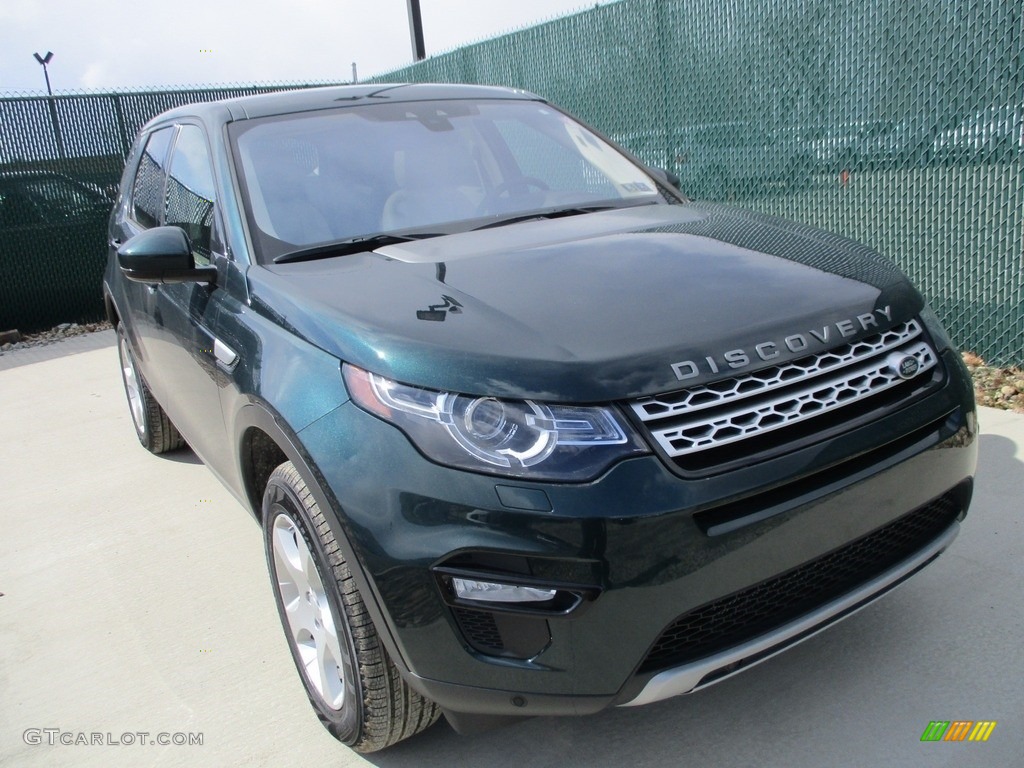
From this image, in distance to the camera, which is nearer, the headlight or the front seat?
the headlight

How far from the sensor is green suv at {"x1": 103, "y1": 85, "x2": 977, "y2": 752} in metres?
1.76

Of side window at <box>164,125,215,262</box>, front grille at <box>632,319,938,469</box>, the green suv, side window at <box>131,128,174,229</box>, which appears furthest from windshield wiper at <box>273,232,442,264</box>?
side window at <box>131,128,174,229</box>

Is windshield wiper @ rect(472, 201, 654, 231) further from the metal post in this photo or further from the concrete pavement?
the metal post

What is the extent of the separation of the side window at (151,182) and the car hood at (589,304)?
1559mm

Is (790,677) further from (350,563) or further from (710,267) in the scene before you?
(350,563)

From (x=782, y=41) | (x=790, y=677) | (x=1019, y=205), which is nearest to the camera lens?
(x=790, y=677)

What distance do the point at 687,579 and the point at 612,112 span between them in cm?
611

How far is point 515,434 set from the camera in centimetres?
182

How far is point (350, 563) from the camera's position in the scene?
75.7 inches

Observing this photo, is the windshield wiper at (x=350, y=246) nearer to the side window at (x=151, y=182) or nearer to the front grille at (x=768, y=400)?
the front grille at (x=768, y=400)

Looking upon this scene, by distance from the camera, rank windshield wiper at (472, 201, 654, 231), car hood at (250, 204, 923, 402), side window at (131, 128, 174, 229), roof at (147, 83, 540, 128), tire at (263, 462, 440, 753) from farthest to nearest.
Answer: side window at (131, 128, 174, 229), roof at (147, 83, 540, 128), windshield wiper at (472, 201, 654, 231), tire at (263, 462, 440, 753), car hood at (250, 204, 923, 402)

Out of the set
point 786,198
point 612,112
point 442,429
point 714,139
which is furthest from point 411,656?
point 612,112

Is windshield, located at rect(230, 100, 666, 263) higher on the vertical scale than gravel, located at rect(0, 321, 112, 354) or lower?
higher

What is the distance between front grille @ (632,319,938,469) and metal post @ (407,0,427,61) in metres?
11.4
